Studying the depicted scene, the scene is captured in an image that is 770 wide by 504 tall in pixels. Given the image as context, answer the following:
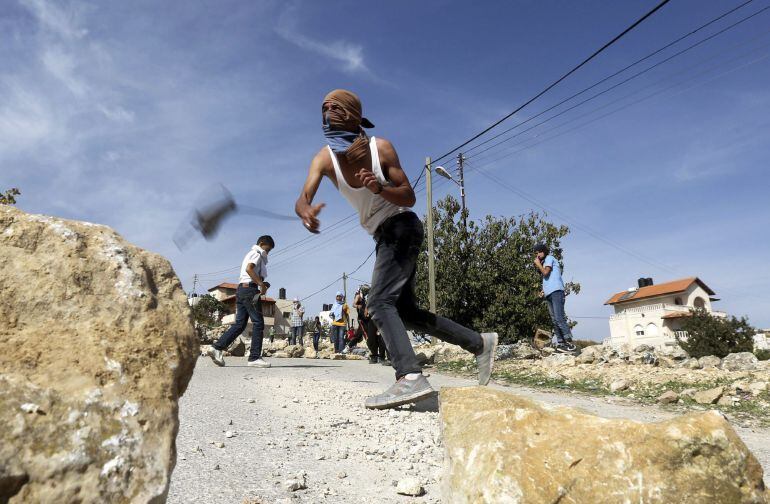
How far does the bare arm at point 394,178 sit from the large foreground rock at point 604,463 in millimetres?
1699

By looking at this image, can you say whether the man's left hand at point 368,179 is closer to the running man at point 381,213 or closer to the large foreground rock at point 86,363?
the running man at point 381,213

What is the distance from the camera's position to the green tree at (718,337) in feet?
54.6

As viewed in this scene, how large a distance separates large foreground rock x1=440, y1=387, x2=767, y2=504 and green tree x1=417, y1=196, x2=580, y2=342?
2199 centimetres

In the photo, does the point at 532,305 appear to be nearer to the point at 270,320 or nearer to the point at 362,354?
the point at 362,354

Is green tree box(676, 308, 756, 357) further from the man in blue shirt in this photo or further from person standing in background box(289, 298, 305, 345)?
person standing in background box(289, 298, 305, 345)

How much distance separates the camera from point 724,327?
17266mm

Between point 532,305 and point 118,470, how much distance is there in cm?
2426

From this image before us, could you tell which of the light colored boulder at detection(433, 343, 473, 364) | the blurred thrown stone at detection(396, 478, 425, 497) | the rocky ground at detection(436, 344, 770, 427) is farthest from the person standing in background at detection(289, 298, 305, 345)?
the blurred thrown stone at detection(396, 478, 425, 497)

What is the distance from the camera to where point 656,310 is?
4947cm

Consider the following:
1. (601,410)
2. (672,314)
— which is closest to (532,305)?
(601,410)

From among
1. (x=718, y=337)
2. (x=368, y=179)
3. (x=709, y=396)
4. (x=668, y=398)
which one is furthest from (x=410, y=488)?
(x=718, y=337)

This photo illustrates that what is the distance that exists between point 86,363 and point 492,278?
926 inches

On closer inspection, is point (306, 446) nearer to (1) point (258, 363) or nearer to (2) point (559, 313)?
(1) point (258, 363)

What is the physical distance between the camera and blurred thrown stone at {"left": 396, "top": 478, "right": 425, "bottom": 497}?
1978 millimetres
